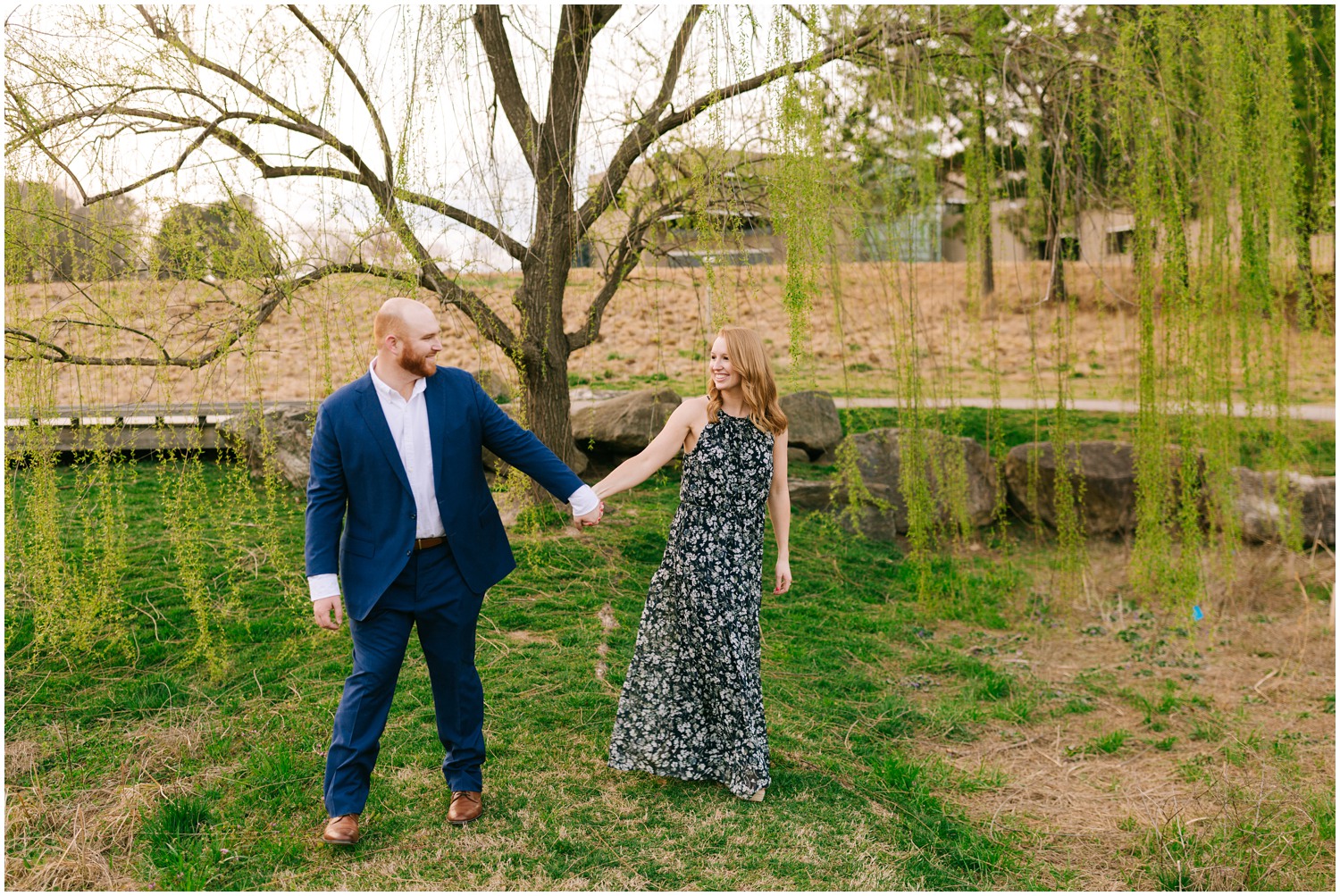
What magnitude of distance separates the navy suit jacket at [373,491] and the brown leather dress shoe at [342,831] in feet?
1.83

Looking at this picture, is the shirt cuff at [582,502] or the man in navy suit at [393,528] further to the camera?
the shirt cuff at [582,502]

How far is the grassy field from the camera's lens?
280 cm

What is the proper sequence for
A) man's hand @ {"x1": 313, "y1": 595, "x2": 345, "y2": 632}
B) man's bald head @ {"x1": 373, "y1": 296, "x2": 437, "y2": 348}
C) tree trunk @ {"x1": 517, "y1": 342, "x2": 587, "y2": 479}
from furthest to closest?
tree trunk @ {"x1": 517, "y1": 342, "x2": 587, "y2": 479} < man's bald head @ {"x1": 373, "y1": 296, "x2": 437, "y2": 348} < man's hand @ {"x1": 313, "y1": 595, "x2": 345, "y2": 632}

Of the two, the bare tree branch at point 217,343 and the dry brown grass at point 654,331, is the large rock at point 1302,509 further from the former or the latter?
the bare tree branch at point 217,343

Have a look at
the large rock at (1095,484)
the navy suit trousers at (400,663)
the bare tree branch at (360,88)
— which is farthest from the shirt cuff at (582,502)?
the large rock at (1095,484)

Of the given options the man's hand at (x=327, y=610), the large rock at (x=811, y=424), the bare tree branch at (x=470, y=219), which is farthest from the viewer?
the large rock at (x=811, y=424)

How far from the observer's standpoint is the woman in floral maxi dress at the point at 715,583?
3074 mm

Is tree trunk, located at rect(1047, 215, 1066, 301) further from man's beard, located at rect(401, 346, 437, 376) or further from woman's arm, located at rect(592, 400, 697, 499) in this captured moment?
man's beard, located at rect(401, 346, 437, 376)

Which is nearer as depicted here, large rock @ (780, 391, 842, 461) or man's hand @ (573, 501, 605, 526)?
man's hand @ (573, 501, 605, 526)

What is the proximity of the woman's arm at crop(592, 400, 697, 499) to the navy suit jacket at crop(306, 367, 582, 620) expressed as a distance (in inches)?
17.9

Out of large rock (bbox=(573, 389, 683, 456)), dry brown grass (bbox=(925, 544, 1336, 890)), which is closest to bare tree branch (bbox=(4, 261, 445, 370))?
dry brown grass (bbox=(925, 544, 1336, 890))

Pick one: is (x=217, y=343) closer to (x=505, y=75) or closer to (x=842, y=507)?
(x=505, y=75)

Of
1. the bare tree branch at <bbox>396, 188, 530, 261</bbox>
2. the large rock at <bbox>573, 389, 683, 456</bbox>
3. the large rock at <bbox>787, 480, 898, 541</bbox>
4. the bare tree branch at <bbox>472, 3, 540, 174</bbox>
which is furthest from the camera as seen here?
the large rock at <bbox>573, 389, 683, 456</bbox>

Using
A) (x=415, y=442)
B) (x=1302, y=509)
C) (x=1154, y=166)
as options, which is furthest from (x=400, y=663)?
(x=1302, y=509)
